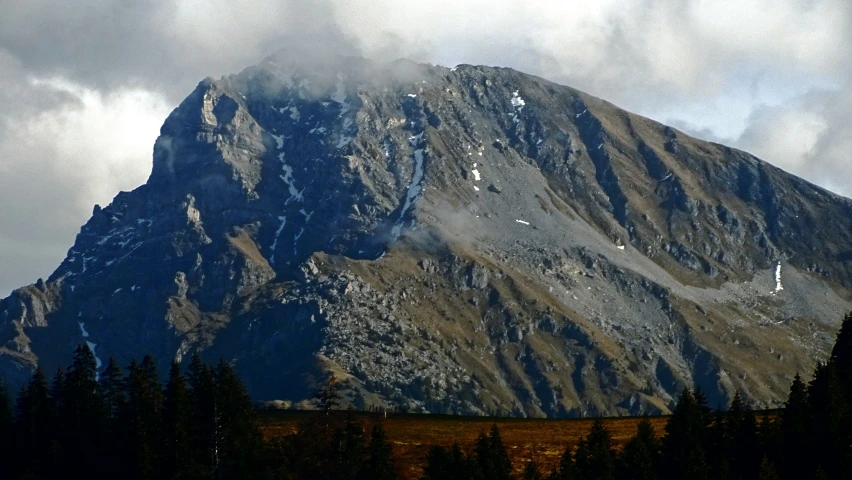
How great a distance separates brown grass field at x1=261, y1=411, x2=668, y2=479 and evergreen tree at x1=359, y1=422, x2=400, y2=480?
10625 mm

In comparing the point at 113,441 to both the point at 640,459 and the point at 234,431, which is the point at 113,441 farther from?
the point at 640,459

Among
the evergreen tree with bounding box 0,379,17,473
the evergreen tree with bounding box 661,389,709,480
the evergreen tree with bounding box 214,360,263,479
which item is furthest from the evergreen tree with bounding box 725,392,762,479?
the evergreen tree with bounding box 0,379,17,473

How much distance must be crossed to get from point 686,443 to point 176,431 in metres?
56.1

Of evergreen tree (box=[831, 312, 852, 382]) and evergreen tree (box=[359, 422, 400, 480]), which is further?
evergreen tree (box=[831, 312, 852, 382])

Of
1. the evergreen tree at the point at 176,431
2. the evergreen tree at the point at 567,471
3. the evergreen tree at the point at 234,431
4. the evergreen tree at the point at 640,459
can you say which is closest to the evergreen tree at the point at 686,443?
the evergreen tree at the point at 640,459

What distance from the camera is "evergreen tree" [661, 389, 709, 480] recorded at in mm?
121562

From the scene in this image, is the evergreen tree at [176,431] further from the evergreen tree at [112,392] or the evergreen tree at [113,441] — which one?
the evergreen tree at [112,392]

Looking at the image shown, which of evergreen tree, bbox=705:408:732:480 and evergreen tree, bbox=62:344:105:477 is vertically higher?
evergreen tree, bbox=62:344:105:477

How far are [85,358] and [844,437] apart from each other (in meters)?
93.5

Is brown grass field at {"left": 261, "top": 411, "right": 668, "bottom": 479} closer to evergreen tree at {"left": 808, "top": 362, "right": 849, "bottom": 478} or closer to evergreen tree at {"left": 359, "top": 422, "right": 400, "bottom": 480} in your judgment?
evergreen tree at {"left": 359, "top": 422, "right": 400, "bottom": 480}

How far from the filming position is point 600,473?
123000 mm

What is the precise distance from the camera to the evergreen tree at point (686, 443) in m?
122

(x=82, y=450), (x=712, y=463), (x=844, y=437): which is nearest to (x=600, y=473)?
(x=712, y=463)

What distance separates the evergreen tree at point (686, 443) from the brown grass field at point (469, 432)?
17.7 m
